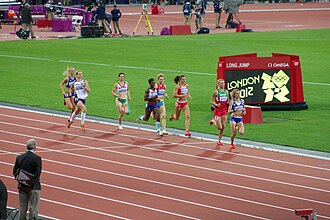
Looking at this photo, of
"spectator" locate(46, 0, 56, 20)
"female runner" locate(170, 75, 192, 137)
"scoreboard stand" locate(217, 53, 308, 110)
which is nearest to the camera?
"female runner" locate(170, 75, 192, 137)

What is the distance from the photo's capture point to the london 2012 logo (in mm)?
37156

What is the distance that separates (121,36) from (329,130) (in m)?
34.1

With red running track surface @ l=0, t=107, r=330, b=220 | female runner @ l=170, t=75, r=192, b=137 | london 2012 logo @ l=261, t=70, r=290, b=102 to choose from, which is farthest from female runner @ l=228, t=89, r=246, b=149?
london 2012 logo @ l=261, t=70, r=290, b=102

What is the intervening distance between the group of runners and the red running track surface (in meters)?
0.60

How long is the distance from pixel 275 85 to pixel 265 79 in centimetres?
46

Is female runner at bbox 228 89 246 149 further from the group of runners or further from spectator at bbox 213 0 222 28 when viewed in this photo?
spectator at bbox 213 0 222 28

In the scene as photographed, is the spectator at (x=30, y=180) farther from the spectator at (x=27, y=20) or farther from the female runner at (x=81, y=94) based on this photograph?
the spectator at (x=27, y=20)

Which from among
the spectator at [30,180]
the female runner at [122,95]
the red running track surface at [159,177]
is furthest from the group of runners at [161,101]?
the spectator at [30,180]

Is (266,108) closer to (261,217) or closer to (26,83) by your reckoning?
(26,83)

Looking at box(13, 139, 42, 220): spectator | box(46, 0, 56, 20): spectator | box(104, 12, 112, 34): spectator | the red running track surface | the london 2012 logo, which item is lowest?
the red running track surface

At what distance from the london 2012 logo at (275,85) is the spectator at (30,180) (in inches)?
681

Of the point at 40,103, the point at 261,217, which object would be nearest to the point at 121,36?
the point at 40,103

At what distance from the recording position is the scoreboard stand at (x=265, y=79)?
3675 centimetres

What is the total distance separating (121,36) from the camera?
66250mm
